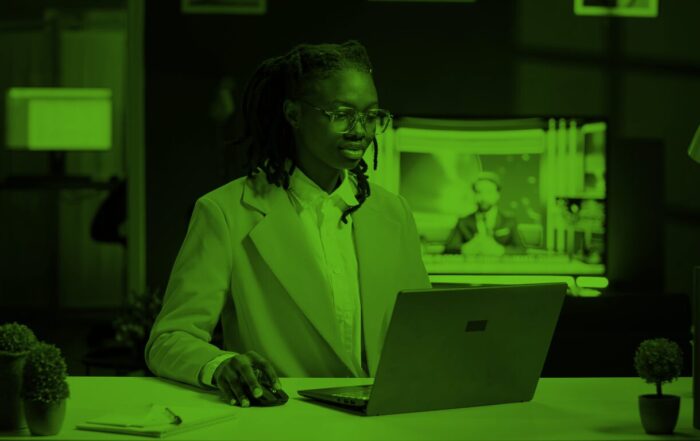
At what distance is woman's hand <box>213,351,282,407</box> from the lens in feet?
6.05

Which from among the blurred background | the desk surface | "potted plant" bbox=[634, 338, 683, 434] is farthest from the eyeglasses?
the blurred background

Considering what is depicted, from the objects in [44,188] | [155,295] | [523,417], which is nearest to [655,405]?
[523,417]

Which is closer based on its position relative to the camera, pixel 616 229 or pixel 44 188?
pixel 616 229

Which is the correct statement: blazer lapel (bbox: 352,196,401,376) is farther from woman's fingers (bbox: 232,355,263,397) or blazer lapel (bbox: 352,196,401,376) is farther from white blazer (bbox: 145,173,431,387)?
woman's fingers (bbox: 232,355,263,397)

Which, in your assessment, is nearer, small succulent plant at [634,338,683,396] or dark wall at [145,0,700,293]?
small succulent plant at [634,338,683,396]

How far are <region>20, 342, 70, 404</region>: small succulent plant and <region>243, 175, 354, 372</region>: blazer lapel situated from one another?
2.30 feet

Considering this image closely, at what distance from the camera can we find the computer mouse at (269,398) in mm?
1839

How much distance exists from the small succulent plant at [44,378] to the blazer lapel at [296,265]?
0.70 m

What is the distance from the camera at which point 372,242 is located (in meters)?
2.39

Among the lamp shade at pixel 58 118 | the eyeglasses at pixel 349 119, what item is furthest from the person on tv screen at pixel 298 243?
the lamp shade at pixel 58 118

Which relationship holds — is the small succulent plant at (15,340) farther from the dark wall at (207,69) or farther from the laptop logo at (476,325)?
the dark wall at (207,69)

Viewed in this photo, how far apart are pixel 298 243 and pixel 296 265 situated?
0.04 meters

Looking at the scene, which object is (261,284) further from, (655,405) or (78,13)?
(78,13)

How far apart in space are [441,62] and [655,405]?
384 cm
